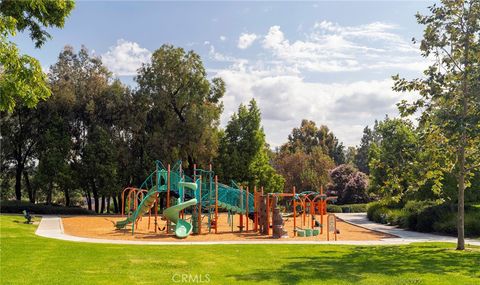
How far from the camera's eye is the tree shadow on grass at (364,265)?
11328 mm

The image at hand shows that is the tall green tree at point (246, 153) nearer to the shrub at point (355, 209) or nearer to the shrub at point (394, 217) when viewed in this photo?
the shrub at point (355, 209)

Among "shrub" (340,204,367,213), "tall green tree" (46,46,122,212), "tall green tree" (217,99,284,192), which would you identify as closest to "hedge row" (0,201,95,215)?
"tall green tree" (46,46,122,212)

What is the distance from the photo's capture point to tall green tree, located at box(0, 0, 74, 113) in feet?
27.7

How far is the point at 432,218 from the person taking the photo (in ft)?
86.9

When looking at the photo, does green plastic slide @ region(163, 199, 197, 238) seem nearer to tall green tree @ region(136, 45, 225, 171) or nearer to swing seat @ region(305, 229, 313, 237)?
swing seat @ region(305, 229, 313, 237)

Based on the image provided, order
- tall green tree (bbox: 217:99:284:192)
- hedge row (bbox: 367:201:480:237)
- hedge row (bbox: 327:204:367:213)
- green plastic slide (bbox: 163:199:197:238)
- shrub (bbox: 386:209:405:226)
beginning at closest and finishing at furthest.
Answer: green plastic slide (bbox: 163:199:197:238), hedge row (bbox: 367:201:480:237), shrub (bbox: 386:209:405:226), tall green tree (bbox: 217:99:284:192), hedge row (bbox: 327:204:367:213)

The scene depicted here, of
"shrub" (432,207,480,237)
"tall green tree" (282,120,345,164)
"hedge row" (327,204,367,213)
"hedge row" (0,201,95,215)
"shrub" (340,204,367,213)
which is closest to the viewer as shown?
"shrub" (432,207,480,237)

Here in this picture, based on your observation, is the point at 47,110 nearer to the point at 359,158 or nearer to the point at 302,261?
the point at 302,261

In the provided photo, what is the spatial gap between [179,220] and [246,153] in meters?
25.1

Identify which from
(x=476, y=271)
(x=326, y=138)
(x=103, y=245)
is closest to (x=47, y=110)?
(x=103, y=245)

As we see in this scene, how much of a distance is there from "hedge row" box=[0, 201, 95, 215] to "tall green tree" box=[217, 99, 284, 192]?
1479cm

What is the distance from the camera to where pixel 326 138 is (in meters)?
84.9

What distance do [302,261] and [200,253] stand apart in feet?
11.9

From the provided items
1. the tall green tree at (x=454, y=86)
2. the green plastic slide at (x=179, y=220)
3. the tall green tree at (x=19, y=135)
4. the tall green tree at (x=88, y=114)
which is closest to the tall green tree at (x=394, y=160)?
the tall green tree at (x=454, y=86)
